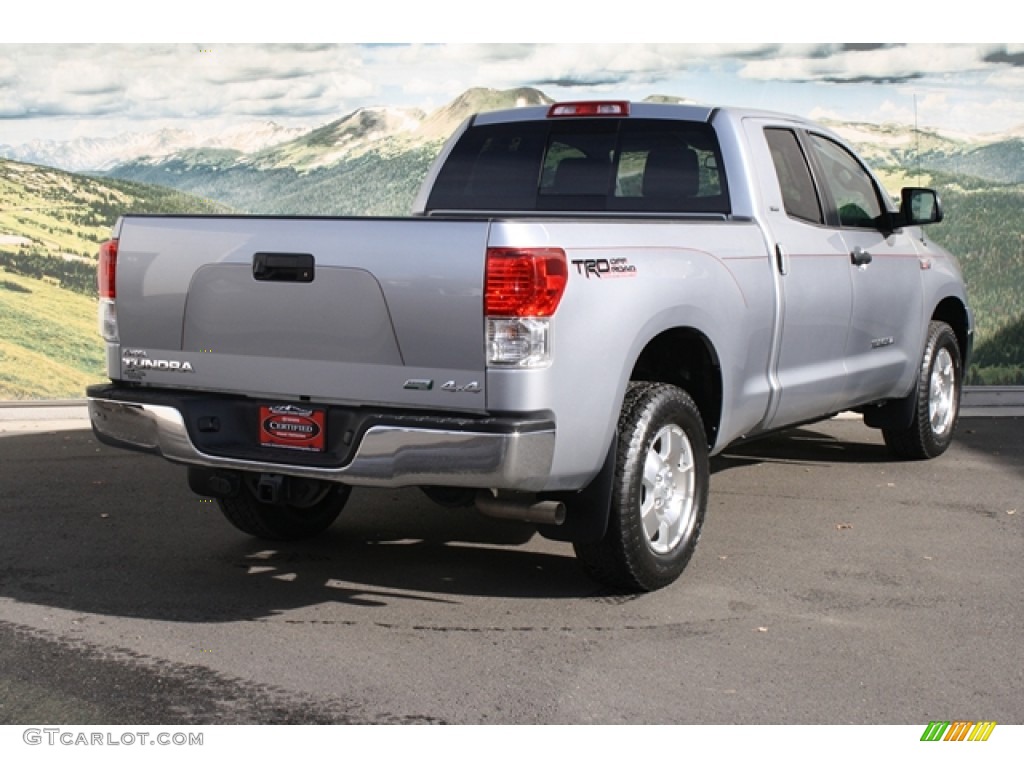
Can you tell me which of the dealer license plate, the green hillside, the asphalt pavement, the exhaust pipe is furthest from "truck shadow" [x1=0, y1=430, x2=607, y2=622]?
the green hillside

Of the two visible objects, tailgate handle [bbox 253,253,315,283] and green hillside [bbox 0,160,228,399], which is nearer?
tailgate handle [bbox 253,253,315,283]

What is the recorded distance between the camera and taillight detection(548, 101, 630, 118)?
280 inches

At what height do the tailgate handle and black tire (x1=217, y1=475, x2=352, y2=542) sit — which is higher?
the tailgate handle

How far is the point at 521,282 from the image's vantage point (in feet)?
16.1

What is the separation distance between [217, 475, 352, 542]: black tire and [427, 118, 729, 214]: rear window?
1.66 meters

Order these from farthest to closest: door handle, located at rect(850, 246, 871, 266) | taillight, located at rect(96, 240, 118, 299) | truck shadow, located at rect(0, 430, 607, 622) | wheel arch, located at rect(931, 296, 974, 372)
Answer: wheel arch, located at rect(931, 296, 974, 372)
door handle, located at rect(850, 246, 871, 266)
truck shadow, located at rect(0, 430, 607, 622)
taillight, located at rect(96, 240, 118, 299)

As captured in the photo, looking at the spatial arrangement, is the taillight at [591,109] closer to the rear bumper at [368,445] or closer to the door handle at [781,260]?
the door handle at [781,260]

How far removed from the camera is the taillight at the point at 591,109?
7121mm

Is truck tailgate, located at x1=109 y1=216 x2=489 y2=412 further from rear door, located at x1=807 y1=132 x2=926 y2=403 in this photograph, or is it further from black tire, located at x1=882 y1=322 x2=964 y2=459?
black tire, located at x1=882 y1=322 x2=964 y2=459

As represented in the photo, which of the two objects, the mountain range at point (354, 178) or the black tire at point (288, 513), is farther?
the mountain range at point (354, 178)

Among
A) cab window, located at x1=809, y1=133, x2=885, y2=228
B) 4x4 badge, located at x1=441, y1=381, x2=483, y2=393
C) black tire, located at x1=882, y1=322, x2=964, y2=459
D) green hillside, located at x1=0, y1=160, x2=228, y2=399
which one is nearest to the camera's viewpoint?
4x4 badge, located at x1=441, y1=381, x2=483, y2=393

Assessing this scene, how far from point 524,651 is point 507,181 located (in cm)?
300
